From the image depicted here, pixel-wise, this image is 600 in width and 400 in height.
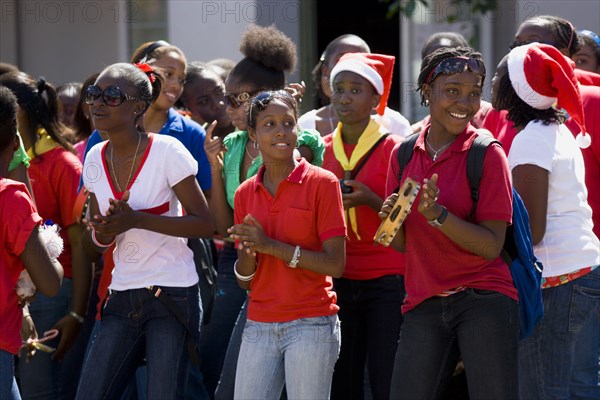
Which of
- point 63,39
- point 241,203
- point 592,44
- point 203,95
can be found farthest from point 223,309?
point 63,39

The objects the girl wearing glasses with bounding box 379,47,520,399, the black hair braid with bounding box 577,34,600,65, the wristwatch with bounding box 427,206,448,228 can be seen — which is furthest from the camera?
the black hair braid with bounding box 577,34,600,65

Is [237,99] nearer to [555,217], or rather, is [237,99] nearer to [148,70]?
[148,70]

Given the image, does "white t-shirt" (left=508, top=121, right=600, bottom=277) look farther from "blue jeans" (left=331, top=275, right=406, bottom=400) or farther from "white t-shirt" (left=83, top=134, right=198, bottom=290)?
"white t-shirt" (left=83, top=134, right=198, bottom=290)

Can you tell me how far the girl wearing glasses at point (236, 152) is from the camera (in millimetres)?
4977

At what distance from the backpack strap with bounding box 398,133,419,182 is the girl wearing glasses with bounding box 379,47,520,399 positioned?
0.24 feet

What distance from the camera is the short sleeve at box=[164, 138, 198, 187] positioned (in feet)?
15.1

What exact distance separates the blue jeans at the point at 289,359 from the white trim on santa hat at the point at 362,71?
59.9 inches

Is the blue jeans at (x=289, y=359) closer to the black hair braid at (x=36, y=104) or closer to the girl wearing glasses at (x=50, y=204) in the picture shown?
the girl wearing glasses at (x=50, y=204)

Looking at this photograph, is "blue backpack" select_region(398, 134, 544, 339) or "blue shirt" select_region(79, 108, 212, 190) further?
"blue shirt" select_region(79, 108, 212, 190)

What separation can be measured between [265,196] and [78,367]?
6.56 feet

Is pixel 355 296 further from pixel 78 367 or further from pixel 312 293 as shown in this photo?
pixel 78 367

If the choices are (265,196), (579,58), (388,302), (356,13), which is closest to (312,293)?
(265,196)

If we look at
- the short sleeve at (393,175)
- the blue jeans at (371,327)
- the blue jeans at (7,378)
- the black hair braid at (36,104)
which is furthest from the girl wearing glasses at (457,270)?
the black hair braid at (36,104)

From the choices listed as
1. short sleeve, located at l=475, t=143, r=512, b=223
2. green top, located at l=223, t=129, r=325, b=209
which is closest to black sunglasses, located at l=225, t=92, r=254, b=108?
green top, located at l=223, t=129, r=325, b=209
